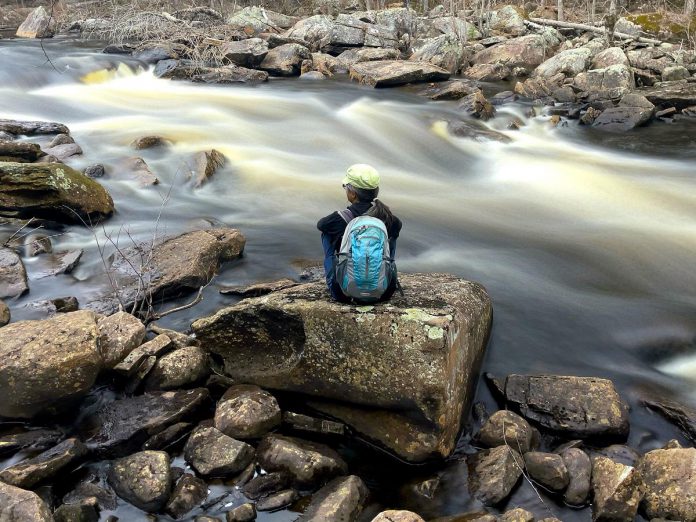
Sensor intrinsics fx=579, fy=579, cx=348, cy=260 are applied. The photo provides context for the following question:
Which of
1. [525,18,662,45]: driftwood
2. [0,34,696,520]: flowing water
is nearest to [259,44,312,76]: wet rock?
[0,34,696,520]: flowing water

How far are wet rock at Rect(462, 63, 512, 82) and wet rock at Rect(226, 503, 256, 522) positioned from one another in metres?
17.7

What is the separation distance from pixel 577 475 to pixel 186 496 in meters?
2.74

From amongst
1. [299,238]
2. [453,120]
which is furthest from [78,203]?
[453,120]

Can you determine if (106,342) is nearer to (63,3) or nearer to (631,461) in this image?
(631,461)

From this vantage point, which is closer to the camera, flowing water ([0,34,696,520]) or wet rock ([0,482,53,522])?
wet rock ([0,482,53,522])

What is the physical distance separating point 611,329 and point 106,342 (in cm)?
517

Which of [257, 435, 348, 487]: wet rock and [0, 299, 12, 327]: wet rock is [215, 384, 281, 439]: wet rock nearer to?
[257, 435, 348, 487]: wet rock

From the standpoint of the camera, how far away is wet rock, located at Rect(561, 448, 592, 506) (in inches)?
159

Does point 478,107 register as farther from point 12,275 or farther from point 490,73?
point 12,275

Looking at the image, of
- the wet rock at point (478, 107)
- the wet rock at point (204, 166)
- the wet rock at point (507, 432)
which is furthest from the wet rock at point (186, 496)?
the wet rock at point (478, 107)

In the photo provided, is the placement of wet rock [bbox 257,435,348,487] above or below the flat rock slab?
below

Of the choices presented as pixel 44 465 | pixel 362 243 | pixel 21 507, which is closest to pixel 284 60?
pixel 362 243

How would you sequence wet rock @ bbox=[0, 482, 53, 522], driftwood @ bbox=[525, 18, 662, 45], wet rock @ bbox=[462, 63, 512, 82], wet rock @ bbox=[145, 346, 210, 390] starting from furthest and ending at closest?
driftwood @ bbox=[525, 18, 662, 45] < wet rock @ bbox=[462, 63, 512, 82] < wet rock @ bbox=[145, 346, 210, 390] < wet rock @ bbox=[0, 482, 53, 522]

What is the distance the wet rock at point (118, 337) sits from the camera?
16.6 feet
